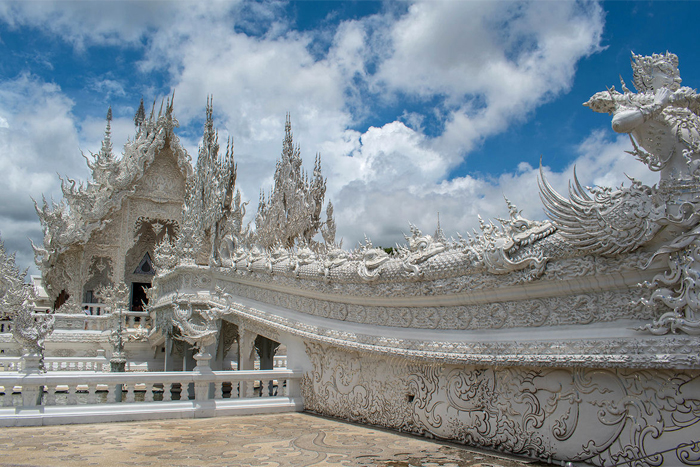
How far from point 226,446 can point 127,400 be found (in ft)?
7.40

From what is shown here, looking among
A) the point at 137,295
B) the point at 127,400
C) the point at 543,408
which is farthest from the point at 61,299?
the point at 543,408

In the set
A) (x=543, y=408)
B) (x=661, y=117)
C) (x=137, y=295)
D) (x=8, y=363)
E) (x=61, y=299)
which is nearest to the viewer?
(x=661, y=117)

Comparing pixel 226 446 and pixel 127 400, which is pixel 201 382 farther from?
pixel 226 446

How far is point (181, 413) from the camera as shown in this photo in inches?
229

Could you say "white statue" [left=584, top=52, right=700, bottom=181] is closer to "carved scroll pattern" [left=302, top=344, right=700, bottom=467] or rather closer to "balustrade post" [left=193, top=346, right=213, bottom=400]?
"carved scroll pattern" [left=302, top=344, right=700, bottom=467]

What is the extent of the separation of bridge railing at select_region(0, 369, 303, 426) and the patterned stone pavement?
7.2 inches

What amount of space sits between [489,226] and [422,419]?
78.8 inches

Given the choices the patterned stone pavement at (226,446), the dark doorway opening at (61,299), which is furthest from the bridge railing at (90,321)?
the patterned stone pavement at (226,446)

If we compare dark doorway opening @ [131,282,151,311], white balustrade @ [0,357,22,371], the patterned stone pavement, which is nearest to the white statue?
the patterned stone pavement

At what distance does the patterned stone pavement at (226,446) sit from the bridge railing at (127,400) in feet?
0.60

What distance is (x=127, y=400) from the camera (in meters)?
5.90

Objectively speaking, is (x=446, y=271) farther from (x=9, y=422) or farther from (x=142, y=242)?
(x=142, y=242)

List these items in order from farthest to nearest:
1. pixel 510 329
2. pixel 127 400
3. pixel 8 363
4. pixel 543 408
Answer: pixel 8 363, pixel 127 400, pixel 510 329, pixel 543 408

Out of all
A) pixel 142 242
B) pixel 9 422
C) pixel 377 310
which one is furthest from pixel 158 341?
pixel 377 310
